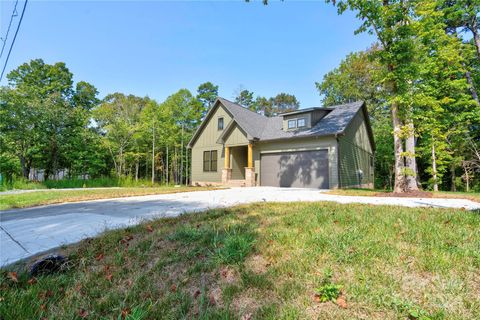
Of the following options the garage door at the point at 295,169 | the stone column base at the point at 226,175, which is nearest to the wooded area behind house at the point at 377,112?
the garage door at the point at 295,169

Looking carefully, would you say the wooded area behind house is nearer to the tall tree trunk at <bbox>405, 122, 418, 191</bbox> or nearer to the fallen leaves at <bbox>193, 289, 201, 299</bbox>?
the tall tree trunk at <bbox>405, 122, 418, 191</bbox>

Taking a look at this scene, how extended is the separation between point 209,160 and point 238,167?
2.43 metres

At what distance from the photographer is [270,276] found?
2.11 metres

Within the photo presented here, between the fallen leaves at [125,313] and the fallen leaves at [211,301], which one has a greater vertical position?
the fallen leaves at [211,301]

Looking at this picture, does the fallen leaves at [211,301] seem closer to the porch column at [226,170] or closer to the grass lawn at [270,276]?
the grass lawn at [270,276]

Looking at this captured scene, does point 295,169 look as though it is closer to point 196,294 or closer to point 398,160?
point 398,160

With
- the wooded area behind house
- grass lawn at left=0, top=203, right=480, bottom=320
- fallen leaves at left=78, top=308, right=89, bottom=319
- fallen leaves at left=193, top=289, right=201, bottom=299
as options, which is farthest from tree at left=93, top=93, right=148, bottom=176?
fallen leaves at left=193, top=289, right=201, bottom=299

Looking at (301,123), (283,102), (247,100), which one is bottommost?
(301,123)

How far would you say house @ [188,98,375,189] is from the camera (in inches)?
514

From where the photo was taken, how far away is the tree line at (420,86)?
28.2 ft

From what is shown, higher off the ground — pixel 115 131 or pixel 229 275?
pixel 115 131

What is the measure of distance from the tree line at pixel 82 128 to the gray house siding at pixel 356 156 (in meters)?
15.2

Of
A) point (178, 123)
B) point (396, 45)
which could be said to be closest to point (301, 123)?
point (396, 45)

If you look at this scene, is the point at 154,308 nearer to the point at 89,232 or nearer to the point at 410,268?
the point at 410,268
